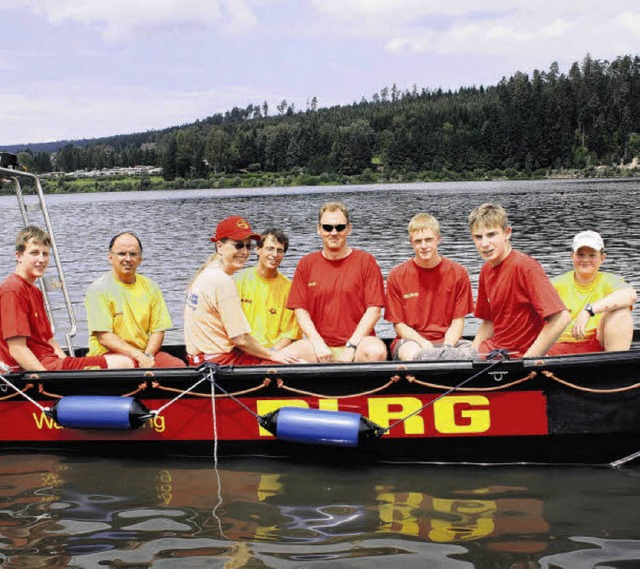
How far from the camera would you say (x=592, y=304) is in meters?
6.25

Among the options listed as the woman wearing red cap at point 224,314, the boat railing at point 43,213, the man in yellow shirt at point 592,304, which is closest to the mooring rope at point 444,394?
the man in yellow shirt at point 592,304

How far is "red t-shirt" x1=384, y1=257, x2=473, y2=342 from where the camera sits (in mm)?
7156

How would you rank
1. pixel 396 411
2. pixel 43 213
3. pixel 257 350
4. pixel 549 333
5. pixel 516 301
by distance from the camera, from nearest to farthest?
pixel 549 333 < pixel 516 301 < pixel 396 411 < pixel 257 350 < pixel 43 213

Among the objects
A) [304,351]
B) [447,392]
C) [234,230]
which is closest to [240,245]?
[234,230]

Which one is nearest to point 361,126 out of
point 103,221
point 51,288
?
point 103,221

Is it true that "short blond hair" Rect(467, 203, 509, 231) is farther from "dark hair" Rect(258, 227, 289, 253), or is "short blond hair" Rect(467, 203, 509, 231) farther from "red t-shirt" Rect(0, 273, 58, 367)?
"red t-shirt" Rect(0, 273, 58, 367)

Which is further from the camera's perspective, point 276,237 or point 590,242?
point 276,237

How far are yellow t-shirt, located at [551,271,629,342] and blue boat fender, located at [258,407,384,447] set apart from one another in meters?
1.86

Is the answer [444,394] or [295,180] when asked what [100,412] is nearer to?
[444,394]

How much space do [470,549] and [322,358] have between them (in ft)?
7.39

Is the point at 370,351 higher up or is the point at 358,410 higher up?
the point at 370,351

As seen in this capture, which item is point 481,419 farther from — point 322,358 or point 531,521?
point 322,358

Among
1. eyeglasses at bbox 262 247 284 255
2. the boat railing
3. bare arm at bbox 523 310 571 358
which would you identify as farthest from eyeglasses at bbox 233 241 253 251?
bare arm at bbox 523 310 571 358

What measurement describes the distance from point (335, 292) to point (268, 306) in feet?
2.49
